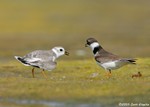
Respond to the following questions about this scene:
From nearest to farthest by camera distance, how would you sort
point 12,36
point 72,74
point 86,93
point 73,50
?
1. point 86,93
2. point 72,74
3. point 73,50
4. point 12,36

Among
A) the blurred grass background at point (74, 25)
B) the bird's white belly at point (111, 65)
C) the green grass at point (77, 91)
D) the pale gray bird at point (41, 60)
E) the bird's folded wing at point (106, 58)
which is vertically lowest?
the green grass at point (77, 91)

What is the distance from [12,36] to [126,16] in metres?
19.9

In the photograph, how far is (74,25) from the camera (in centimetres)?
Result: 7388

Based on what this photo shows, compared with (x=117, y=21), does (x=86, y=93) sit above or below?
below

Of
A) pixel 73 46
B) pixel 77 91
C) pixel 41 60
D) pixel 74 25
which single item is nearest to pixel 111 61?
pixel 41 60

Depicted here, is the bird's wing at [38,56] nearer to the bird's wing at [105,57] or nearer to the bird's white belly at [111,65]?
the bird's wing at [105,57]

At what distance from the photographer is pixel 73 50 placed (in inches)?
2066

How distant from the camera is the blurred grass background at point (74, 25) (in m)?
55.0

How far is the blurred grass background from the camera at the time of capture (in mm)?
54969

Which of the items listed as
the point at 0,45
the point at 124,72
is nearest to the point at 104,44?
the point at 0,45

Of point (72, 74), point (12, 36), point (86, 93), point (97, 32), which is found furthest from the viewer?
point (97, 32)

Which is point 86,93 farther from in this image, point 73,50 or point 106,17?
point 106,17

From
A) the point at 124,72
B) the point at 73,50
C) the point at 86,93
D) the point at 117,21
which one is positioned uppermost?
the point at 117,21

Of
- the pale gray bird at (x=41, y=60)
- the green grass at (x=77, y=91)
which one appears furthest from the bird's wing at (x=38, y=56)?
the green grass at (x=77, y=91)
